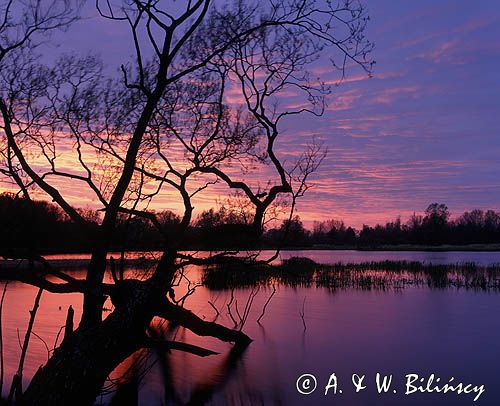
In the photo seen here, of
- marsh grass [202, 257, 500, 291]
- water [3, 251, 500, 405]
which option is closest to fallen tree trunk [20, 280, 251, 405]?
water [3, 251, 500, 405]

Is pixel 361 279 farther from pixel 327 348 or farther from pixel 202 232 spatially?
pixel 202 232

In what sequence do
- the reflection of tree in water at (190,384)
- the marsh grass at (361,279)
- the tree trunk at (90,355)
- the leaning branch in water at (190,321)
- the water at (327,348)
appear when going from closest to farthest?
the tree trunk at (90,355) → the leaning branch in water at (190,321) → the reflection of tree in water at (190,384) → the water at (327,348) → the marsh grass at (361,279)

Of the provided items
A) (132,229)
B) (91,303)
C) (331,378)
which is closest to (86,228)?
(91,303)

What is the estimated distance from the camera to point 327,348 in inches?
643

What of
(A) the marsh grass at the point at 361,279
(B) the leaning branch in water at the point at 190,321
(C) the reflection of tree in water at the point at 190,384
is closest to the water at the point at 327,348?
(C) the reflection of tree in water at the point at 190,384

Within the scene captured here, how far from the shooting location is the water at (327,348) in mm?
11227

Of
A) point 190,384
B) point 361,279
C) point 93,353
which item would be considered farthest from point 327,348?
point 361,279

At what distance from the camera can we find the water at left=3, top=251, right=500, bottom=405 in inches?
442

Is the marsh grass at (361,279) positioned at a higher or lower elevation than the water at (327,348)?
higher

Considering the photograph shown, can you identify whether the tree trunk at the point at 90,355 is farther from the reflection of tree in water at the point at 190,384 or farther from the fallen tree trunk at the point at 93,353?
the reflection of tree in water at the point at 190,384

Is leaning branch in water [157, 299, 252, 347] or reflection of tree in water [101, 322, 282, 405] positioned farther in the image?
reflection of tree in water [101, 322, 282, 405]

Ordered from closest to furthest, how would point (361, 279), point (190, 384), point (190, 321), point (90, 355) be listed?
point (90, 355)
point (190, 321)
point (190, 384)
point (361, 279)

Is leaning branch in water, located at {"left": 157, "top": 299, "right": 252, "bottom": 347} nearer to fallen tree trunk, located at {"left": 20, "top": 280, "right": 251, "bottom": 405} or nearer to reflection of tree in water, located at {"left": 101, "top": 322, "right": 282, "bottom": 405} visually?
reflection of tree in water, located at {"left": 101, "top": 322, "right": 282, "bottom": 405}

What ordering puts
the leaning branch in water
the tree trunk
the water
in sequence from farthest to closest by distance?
the water, the leaning branch in water, the tree trunk
